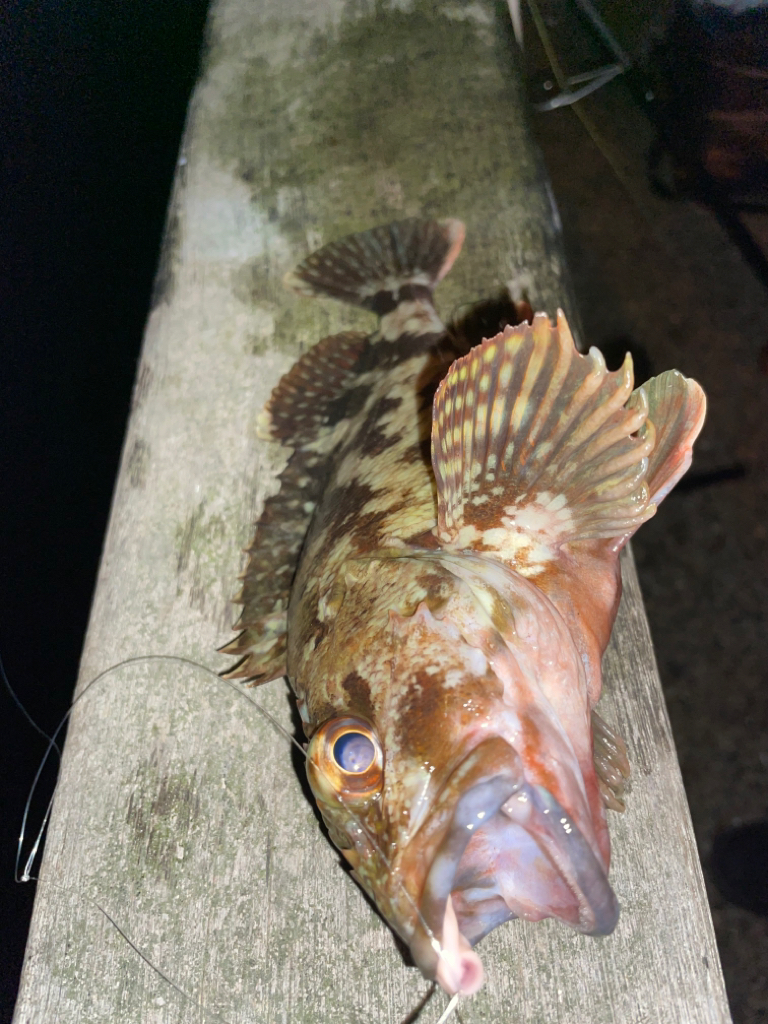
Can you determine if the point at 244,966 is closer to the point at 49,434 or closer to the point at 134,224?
the point at 49,434

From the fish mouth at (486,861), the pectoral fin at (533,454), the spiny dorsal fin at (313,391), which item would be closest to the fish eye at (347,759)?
the fish mouth at (486,861)

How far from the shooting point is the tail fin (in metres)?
2.59

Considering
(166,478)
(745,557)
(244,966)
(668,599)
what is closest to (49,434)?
(166,478)

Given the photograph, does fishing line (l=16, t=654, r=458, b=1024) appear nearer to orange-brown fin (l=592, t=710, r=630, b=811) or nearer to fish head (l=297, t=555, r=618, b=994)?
fish head (l=297, t=555, r=618, b=994)

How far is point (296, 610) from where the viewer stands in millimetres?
1656

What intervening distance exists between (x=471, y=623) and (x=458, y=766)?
11.3 inches

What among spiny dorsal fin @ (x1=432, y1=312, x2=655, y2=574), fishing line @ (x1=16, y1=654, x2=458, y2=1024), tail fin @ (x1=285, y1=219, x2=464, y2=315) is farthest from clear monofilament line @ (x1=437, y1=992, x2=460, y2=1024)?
tail fin @ (x1=285, y1=219, x2=464, y2=315)

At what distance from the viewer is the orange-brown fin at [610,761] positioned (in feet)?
5.18

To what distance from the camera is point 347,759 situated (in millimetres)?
1173

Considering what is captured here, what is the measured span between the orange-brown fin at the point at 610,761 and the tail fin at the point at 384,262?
179cm

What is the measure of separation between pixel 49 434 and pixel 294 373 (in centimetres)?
241

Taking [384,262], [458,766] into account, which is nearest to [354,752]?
[458,766]

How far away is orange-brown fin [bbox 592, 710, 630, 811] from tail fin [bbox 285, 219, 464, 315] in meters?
1.79

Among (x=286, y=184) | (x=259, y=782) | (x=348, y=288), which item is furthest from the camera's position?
(x=286, y=184)
